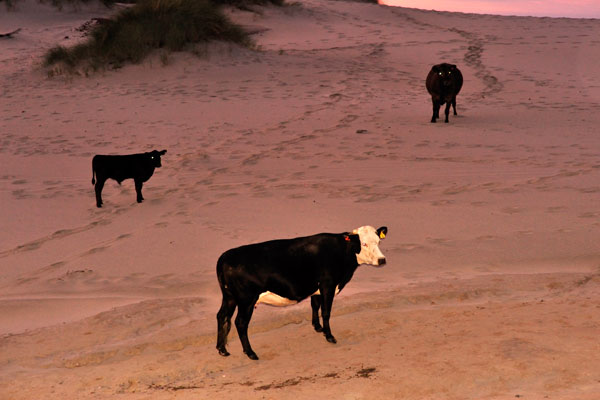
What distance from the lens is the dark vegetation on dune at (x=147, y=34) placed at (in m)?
22.5

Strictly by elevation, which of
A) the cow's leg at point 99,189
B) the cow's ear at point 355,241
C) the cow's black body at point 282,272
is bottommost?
the cow's leg at point 99,189

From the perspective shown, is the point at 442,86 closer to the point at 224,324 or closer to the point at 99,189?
the point at 99,189

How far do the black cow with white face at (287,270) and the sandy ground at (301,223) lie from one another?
16.1 inches

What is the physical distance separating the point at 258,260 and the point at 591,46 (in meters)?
27.0

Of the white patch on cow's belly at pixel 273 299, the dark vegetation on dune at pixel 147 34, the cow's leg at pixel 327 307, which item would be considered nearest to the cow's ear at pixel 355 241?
the cow's leg at pixel 327 307

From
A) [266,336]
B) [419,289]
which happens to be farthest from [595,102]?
[266,336]

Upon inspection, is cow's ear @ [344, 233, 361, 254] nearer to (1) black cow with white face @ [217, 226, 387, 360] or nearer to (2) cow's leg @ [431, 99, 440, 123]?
(1) black cow with white face @ [217, 226, 387, 360]

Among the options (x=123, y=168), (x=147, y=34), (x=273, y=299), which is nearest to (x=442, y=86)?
(x=123, y=168)

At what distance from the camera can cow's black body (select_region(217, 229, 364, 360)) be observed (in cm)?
553

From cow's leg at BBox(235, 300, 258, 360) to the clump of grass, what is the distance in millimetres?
17799

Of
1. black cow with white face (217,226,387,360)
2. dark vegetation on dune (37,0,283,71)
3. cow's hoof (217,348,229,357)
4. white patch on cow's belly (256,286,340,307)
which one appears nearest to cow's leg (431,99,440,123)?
dark vegetation on dune (37,0,283,71)

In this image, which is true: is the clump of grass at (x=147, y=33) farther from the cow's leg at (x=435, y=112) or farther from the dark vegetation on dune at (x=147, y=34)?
the cow's leg at (x=435, y=112)

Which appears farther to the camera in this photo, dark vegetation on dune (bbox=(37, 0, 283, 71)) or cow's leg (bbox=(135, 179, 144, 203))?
dark vegetation on dune (bbox=(37, 0, 283, 71))

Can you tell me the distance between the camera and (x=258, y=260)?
5.53 meters
